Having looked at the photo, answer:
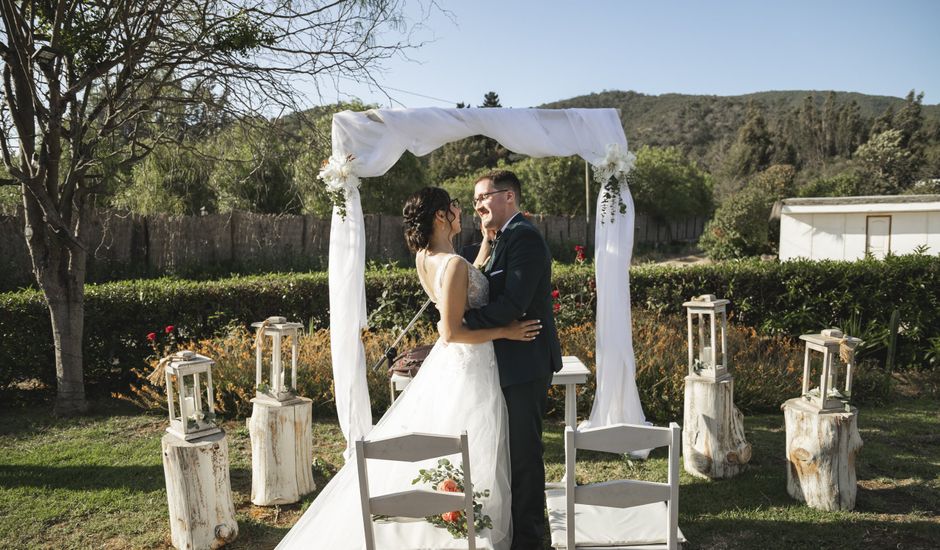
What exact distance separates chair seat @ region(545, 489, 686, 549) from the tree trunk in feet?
17.4

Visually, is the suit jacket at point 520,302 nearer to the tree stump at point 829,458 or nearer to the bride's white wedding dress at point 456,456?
the bride's white wedding dress at point 456,456

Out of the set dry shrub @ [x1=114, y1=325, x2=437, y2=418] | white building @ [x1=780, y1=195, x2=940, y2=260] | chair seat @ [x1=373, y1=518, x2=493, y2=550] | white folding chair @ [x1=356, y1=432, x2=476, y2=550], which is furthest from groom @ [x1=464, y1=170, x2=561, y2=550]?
white building @ [x1=780, y1=195, x2=940, y2=260]

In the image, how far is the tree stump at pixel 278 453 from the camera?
4.49 meters

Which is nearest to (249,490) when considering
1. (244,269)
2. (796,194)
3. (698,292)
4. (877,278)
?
(698,292)

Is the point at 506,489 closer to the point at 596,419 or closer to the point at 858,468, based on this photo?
the point at 596,419

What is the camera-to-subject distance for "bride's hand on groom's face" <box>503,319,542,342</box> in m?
3.36

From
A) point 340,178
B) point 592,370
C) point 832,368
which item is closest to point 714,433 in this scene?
point 832,368

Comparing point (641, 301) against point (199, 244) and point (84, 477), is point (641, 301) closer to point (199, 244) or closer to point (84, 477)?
point (84, 477)

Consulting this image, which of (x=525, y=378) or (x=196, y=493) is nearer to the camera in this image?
(x=525, y=378)

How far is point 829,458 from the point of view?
419 centimetres

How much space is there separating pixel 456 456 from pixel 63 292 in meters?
5.00

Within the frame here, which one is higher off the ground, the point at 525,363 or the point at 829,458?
the point at 525,363

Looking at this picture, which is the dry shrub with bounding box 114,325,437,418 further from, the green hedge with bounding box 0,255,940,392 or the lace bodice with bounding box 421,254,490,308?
the lace bodice with bounding box 421,254,490,308

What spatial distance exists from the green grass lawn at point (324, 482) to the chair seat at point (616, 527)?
77cm
